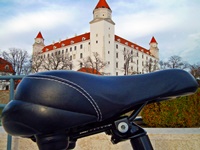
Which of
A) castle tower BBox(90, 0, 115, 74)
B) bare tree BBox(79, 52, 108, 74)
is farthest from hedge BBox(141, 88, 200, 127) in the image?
castle tower BBox(90, 0, 115, 74)

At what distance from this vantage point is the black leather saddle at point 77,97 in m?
0.63

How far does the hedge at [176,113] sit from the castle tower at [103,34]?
40.5m

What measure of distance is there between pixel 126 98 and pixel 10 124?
38cm

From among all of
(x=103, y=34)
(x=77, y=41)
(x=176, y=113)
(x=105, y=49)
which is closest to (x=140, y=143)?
(x=176, y=113)

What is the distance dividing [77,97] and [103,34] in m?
44.9

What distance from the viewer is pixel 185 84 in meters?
0.69

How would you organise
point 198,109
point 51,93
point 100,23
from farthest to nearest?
point 100,23
point 198,109
point 51,93

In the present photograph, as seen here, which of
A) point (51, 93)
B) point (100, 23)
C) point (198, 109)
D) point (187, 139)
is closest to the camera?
point (51, 93)

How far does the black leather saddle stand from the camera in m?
0.63

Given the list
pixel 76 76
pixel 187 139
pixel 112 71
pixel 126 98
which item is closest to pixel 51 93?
pixel 76 76

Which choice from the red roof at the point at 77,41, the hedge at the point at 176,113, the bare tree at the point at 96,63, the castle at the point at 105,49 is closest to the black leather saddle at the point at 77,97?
the hedge at the point at 176,113

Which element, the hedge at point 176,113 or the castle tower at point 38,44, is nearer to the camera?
the hedge at point 176,113

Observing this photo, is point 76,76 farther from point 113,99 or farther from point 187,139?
point 187,139

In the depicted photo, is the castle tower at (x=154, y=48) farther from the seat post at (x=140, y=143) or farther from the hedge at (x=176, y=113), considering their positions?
the seat post at (x=140, y=143)
